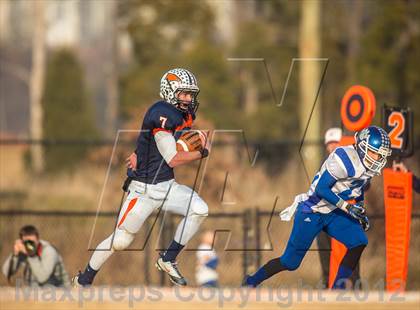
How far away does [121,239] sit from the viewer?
8992 millimetres

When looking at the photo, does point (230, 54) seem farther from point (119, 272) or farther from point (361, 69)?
point (119, 272)

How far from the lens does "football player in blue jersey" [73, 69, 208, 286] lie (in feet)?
29.3

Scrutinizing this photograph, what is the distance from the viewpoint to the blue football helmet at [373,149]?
8.83 m

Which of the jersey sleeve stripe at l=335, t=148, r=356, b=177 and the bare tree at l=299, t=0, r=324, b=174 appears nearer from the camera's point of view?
the jersey sleeve stripe at l=335, t=148, r=356, b=177

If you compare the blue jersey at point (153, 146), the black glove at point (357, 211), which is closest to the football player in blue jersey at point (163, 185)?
the blue jersey at point (153, 146)

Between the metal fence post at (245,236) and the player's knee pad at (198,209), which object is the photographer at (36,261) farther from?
the player's knee pad at (198,209)

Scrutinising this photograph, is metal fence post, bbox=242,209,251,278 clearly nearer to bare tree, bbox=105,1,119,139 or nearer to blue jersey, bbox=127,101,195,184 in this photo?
blue jersey, bbox=127,101,195,184

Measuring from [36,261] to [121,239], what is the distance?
3.01 m

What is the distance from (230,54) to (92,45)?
42.0 metres

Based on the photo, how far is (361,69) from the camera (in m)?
24.3

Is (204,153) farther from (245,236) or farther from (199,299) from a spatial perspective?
(245,236)

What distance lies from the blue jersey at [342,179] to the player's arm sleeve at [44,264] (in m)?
3.71

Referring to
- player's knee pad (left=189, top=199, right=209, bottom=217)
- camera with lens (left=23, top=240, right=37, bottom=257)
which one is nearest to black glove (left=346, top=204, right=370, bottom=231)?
player's knee pad (left=189, top=199, right=209, bottom=217)

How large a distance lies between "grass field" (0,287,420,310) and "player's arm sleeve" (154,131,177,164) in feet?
4.20
